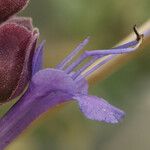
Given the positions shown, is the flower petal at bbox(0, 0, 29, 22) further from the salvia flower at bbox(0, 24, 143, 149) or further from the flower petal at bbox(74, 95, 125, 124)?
the flower petal at bbox(74, 95, 125, 124)

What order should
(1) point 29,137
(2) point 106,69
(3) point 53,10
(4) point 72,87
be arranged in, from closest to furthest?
1. (4) point 72,87
2. (2) point 106,69
3. (1) point 29,137
4. (3) point 53,10

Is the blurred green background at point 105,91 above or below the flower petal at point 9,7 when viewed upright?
below

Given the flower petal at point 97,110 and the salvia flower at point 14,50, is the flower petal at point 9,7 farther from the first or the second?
the flower petal at point 97,110

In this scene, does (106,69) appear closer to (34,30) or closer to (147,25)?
(147,25)

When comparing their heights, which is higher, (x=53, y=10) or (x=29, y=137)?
(x=53, y=10)

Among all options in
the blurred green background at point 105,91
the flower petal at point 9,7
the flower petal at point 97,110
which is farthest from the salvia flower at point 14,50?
the blurred green background at point 105,91

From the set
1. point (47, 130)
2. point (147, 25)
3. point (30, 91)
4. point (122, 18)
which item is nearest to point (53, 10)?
point (122, 18)

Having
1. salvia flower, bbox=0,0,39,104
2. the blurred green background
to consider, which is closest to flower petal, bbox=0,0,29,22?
salvia flower, bbox=0,0,39,104
